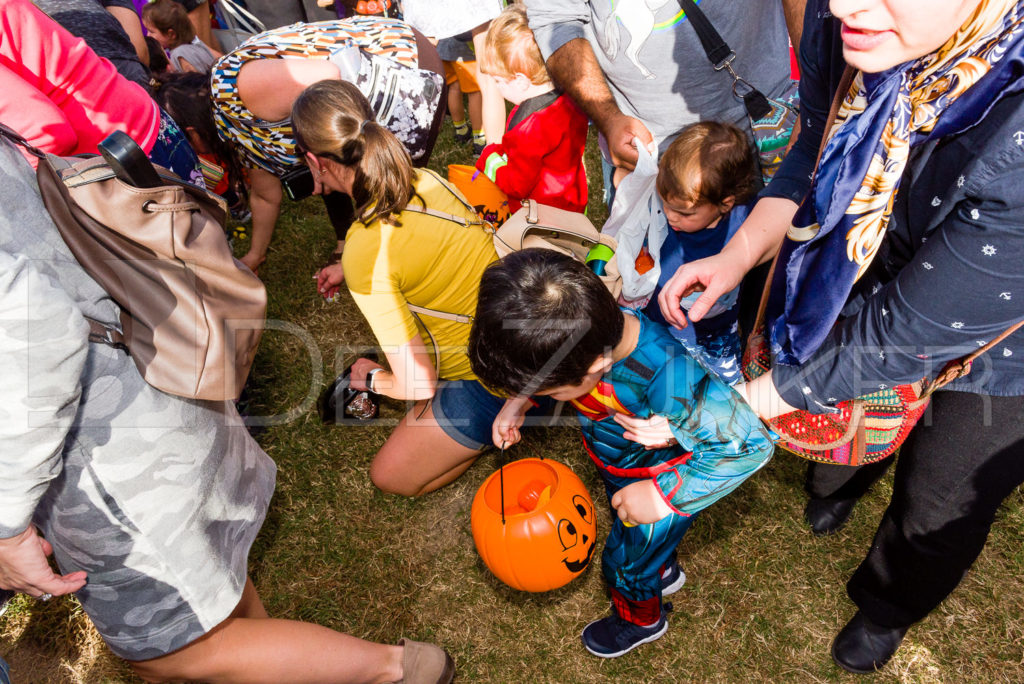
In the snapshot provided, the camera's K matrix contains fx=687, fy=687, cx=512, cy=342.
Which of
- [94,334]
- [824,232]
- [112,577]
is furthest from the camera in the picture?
[112,577]

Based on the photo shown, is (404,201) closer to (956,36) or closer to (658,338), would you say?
(658,338)

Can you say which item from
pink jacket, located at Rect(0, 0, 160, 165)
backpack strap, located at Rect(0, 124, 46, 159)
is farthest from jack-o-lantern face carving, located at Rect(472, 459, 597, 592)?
pink jacket, located at Rect(0, 0, 160, 165)

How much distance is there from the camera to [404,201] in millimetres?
2525

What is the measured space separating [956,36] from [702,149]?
1125mm

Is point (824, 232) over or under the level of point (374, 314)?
over

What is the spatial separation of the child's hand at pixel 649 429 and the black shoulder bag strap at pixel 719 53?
4.00 feet

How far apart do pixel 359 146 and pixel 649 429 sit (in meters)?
1.47

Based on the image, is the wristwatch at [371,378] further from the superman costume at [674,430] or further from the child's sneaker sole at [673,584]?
the child's sneaker sole at [673,584]

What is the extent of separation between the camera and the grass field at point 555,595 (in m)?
2.79

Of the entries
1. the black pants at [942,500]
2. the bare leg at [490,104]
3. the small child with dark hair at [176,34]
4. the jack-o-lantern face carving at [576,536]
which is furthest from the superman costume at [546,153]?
the small child with dark hair at [176,34]

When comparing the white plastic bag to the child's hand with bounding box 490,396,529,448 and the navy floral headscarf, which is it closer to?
the child's hand with bounding box 490,396,529,448

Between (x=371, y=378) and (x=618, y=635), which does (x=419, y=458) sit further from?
(x=618, y=635)

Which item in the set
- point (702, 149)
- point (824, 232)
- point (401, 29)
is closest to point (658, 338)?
point (824, 232)

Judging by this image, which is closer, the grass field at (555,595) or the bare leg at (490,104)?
the grass field at (555,595)
